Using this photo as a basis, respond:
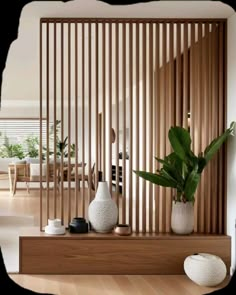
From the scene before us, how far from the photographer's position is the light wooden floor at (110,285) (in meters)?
3.14

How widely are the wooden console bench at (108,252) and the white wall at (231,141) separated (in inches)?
9.4

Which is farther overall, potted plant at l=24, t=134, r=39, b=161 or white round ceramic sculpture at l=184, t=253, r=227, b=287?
potted plant at l=24, t=134, r=39, b=161

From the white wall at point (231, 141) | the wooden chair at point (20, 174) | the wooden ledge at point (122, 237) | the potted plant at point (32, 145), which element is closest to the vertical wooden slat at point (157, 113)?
the wooden ledge at point (122, 237)

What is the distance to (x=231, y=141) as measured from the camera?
3760mm

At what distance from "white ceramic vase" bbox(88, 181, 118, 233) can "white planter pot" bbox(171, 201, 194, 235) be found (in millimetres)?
512

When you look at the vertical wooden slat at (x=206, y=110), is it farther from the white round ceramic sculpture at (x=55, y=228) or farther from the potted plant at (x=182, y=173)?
the white round ceramic sculpture at (x=55, y=228)

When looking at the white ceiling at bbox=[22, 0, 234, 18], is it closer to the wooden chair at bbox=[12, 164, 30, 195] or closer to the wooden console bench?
the wooden console bench

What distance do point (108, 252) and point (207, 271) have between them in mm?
854

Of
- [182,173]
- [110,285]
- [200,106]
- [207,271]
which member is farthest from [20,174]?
[207,271]

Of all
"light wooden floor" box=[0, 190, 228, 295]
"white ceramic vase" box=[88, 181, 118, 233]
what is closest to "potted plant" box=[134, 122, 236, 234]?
"white ceramic vase" box=[88, 181, 118, 233]

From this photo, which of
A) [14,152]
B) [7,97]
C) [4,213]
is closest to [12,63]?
[4,213]

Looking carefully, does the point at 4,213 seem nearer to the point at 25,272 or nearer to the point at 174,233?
the point at 25,272

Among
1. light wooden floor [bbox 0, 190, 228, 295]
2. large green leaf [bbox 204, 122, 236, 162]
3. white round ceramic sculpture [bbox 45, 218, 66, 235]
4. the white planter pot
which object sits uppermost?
large green leaf [bbox 204, 122, 236, 162]

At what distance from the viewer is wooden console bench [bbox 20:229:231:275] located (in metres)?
3.64
